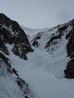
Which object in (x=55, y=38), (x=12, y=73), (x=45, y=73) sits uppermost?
(x=55, y=38)

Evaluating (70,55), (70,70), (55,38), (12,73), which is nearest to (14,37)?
(55,38)

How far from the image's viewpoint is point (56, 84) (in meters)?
27.7

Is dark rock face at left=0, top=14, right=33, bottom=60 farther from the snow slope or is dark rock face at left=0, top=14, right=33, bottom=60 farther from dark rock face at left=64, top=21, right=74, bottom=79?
dark rock face at left=64, top=21, right=74, bottom=79

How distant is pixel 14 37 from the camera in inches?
1528

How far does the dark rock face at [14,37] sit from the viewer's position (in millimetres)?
35438

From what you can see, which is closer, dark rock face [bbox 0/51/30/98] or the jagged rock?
dark rock face [bbox 0/51/30/98]

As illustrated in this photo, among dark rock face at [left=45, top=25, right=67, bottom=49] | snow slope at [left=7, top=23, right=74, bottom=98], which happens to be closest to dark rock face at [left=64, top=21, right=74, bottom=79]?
snow slope at [left=7, top=23, right=74, bottom=98]

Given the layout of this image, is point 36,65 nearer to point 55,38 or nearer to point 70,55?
point 70,55

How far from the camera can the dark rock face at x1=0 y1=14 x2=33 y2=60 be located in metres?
35.4

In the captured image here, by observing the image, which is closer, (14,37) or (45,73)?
(45,73)

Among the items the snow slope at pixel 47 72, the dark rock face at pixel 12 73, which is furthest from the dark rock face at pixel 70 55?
the dark rock face at pixel 12 73

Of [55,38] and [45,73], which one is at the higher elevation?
[55,38]

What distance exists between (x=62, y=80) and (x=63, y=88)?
8.99 ft

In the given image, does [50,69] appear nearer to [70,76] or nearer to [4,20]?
[70,76]
